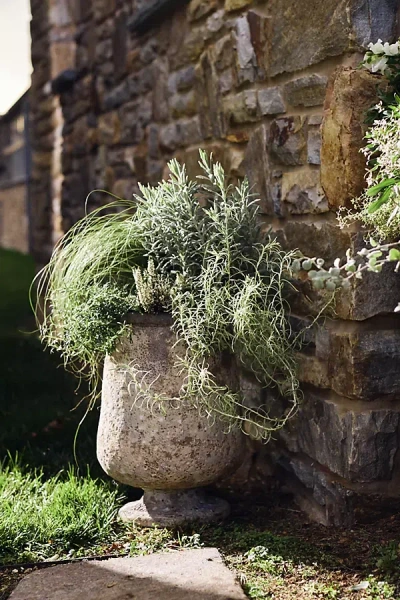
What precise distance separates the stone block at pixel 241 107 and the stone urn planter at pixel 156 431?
3.19ft

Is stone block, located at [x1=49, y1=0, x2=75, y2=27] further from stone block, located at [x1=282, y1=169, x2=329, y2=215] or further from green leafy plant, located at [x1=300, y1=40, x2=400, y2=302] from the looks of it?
green leafy plant, located at [x1=300, y1=40, x2=400, y2=302]

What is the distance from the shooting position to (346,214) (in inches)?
104

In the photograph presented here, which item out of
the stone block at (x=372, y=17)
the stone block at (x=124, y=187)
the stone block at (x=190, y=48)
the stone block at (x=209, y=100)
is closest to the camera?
the stone block at (x=372, y=17)

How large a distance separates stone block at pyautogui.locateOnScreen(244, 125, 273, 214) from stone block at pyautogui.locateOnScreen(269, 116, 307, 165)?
0.25 feet

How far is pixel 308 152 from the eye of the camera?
→ 9.36ft

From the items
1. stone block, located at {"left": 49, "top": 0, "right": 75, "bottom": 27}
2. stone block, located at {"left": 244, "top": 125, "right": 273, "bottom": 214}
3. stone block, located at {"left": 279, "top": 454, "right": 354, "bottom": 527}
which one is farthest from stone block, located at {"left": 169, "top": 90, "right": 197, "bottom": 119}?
stone block, located at {"left": 49, "top": 0, "right": 75, "bottom": 27}

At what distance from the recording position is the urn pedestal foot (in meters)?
2.94

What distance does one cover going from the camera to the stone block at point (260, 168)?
3.18 metres

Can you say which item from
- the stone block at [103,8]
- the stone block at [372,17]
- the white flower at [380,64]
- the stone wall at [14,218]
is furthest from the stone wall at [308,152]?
the stone wall at [14,218]

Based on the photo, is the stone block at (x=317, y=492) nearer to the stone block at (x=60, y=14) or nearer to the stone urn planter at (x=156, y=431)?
the stone urn planter at (x=156, y=431)

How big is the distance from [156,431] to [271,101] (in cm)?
130

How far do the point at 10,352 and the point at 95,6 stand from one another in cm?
260

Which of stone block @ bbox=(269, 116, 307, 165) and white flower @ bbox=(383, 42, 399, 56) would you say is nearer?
white flower @ bbox=(383, 42, 399, 56)

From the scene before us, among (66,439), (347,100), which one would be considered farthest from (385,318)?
(66,439)
